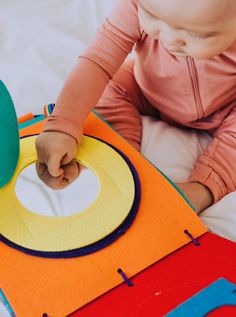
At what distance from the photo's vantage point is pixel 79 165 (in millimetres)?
637

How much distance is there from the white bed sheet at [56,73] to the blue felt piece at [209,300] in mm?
131

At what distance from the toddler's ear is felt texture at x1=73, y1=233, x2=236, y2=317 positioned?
0.20m

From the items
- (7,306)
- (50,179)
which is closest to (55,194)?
(50,179)

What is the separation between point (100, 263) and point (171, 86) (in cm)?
33

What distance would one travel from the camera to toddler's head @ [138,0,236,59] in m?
0.41

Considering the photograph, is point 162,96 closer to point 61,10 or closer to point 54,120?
point 54,120

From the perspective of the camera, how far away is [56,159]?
0.61m

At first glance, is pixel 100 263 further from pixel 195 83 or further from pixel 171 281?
pixel 195 83

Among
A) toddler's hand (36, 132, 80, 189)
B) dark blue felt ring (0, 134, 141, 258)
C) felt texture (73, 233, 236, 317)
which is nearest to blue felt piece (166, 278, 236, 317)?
felt texture (73, 233, 236, 317)

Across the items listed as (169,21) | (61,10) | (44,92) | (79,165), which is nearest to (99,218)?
(79,165)

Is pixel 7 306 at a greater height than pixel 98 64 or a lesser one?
lesser

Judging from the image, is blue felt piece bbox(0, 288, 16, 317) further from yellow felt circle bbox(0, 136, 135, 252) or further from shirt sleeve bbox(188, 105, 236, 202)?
shirt sleeve bbox(188, 105, 236, 202)

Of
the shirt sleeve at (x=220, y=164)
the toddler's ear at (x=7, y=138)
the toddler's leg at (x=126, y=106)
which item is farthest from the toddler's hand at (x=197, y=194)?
the toddler's ear at (x=7, y=138)

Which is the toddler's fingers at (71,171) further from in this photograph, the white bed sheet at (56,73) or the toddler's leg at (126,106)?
the toddler's leg at (126,106)
